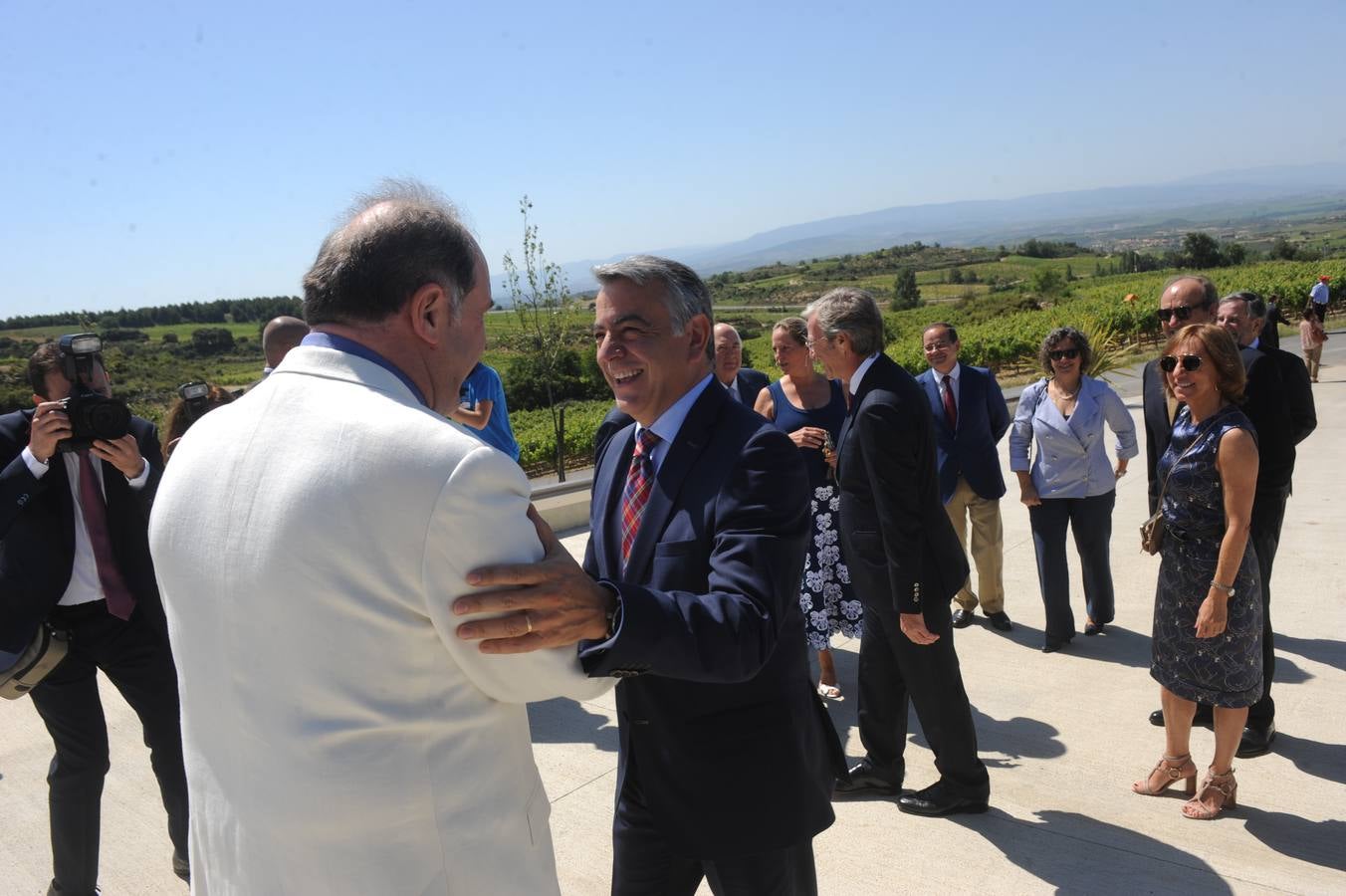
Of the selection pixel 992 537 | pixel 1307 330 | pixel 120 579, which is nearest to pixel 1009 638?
pixel 992 537

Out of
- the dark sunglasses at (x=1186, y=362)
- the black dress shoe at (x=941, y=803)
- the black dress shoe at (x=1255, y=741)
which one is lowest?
the black dress shoe at (x=1255, y=741)

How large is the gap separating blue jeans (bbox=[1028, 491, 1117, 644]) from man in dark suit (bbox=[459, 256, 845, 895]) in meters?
3.60

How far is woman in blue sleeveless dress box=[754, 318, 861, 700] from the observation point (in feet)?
16.4

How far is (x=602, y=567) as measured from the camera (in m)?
2.38

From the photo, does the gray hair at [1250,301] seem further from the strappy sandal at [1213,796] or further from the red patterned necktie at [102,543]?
the red patterned necktie at [102,543]

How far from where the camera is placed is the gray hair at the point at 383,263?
4.60ft

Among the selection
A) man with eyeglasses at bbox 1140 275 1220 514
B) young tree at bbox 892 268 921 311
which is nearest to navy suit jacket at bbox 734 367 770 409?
man with eyeglasses at bbox 1140 275 1220 514

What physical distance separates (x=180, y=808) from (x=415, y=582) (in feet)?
10.1

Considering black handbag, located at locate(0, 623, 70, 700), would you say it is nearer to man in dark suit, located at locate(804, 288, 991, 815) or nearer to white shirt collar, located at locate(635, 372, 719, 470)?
white shirt collar, located at locate(635, 372, 719, 470)

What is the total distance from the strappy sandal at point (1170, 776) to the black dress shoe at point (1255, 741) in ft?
1.58

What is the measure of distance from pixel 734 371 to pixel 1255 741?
10.9ft

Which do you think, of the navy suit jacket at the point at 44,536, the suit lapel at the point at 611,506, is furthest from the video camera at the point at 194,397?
the suit lapel at the point at 611,506

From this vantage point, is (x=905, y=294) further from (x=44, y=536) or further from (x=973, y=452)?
(x=44, y=536)

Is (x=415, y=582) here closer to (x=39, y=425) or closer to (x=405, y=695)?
(x=405, y=695)
